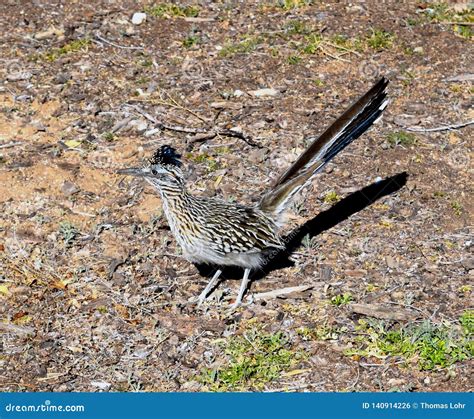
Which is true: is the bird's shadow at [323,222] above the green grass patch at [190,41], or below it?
above

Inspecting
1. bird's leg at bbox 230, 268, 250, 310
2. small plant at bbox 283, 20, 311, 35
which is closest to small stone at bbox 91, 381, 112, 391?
bird's leg at bbox 230, 268, 250, 310

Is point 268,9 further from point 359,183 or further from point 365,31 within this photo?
point 359,183

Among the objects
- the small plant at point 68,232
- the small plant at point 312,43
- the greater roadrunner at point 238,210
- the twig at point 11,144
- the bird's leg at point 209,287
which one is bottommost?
the twig at point 11,144

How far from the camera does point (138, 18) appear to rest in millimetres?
12977

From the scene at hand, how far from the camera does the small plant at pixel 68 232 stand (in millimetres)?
9555

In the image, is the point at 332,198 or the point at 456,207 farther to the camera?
the point at 332,198

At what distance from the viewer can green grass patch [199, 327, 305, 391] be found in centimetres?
797

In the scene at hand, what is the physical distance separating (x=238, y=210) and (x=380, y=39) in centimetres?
442

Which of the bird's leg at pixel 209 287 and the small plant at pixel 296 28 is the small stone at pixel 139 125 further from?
the bird's leg at pixel 209 287

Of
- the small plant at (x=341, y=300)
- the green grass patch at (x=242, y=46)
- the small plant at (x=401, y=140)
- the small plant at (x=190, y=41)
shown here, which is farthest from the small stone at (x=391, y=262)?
the small plant at (x=190, y=41)

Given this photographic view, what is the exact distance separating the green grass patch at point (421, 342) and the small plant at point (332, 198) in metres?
1.90

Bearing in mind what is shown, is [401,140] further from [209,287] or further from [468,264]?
[209,287]

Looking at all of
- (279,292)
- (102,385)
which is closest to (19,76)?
(279,292)

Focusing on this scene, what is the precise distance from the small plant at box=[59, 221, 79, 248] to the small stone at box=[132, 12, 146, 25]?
4.13m
